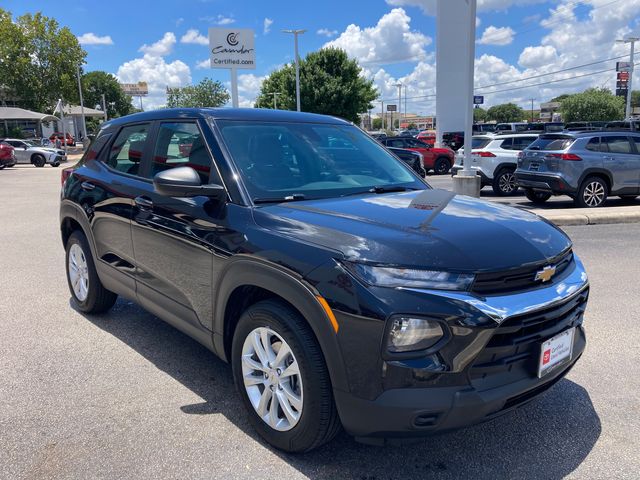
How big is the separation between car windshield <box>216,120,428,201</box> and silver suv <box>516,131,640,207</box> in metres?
8.64

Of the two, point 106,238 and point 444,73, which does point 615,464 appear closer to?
point 106,238

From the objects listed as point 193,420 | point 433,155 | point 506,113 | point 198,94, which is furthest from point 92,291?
point 506,113

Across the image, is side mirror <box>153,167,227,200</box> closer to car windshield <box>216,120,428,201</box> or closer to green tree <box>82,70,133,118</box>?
car windshield <box>216,120,428,201</box>

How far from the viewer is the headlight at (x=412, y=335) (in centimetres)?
224

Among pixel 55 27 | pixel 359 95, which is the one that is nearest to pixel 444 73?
pixel 359 95

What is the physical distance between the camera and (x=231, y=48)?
30.1 metres

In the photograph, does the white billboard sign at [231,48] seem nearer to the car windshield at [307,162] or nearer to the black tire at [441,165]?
the black tire at [441,165]

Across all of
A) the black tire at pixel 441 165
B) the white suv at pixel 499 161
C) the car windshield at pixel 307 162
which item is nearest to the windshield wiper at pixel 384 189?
the car windshield at pixel 307 162

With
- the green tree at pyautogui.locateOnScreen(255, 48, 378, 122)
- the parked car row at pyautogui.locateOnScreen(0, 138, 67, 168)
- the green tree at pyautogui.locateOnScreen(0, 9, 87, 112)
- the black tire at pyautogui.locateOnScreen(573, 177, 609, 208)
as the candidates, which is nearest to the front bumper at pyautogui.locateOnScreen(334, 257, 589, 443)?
the black tire at pyautogui.locateOnScreen(573, 177, 609, 208)

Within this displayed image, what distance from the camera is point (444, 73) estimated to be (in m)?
42.6

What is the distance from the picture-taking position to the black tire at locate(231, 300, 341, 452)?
2.48 m

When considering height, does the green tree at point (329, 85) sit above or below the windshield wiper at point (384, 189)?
above

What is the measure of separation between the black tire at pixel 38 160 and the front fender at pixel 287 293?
3275cm

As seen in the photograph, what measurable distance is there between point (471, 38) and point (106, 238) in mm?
9889
